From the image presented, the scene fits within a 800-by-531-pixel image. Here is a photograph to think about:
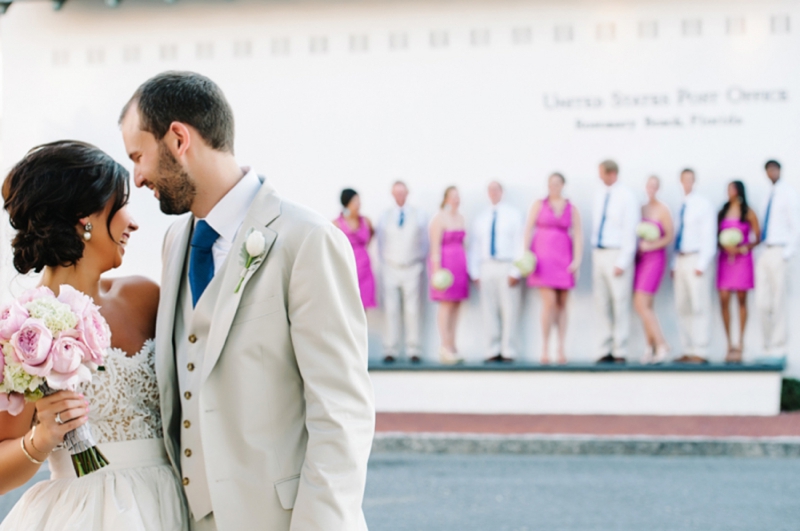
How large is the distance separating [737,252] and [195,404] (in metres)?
10.6

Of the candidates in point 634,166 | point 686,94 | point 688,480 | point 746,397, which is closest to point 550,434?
point 688,480

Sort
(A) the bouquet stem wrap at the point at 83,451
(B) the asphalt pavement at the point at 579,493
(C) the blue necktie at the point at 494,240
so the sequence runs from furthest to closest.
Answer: (C) the blue necktie at the point at 494,240, (B) the asphalt pavement at the point at 579,493, (A) the bouquet stem wrap at the point at 83,451

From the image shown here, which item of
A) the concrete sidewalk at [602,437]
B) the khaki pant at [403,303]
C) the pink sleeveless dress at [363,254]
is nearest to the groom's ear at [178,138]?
the concrete sidewalk at [602,437]

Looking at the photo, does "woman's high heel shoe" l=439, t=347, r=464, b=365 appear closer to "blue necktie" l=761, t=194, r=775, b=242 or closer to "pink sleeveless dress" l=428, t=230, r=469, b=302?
"pink sleeveless dress" l=428, t=230, r=469, b=302

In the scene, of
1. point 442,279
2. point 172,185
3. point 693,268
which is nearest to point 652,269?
point 693,268

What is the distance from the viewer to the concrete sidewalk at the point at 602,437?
9469mm

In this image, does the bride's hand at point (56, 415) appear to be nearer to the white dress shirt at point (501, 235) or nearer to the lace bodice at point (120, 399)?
the lace bodice at point (120, 399)

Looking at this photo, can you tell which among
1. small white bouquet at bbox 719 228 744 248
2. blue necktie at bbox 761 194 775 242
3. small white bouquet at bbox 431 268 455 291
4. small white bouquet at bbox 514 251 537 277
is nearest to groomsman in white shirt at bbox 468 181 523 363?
small white bouquet at bbox 514 251 537 277

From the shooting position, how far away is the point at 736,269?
39.7 ft

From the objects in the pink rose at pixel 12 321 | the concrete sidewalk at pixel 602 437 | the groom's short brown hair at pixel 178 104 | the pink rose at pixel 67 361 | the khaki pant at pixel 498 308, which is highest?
the groom's short brown hair at pixel 178 104

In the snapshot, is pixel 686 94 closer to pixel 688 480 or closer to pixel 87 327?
pixel 688 480

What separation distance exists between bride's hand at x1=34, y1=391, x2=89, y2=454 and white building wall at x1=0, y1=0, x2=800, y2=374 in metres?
10.6

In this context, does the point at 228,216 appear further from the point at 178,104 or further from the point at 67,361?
the point at 67,361

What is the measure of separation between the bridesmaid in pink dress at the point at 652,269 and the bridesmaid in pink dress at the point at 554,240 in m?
0.78
